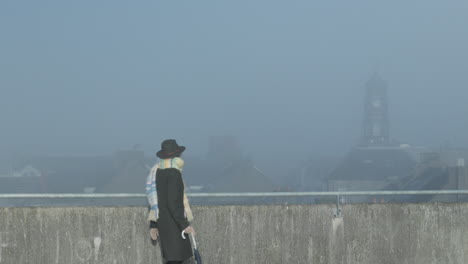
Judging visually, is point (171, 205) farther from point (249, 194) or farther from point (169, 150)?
point (249, 194)

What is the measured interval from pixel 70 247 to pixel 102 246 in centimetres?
32

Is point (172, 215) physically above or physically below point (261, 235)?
above

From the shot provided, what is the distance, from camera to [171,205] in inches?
253

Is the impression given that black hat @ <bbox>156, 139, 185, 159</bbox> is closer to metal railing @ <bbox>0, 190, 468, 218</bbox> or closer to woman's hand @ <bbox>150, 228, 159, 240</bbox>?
metal railing @ <bbox>0, 190, 468, 218</bbox>

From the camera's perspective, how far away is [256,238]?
749 cm

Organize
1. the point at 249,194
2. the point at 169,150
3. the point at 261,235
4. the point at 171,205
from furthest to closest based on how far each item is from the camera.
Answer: the point at 261,235 → the point at 249,194 → the point at 169,150 → the point at 171,205

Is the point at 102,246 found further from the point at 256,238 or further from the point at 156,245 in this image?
the point at 256,238

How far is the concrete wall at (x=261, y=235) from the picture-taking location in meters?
7.31

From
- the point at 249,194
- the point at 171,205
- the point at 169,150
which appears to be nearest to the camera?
the point at 171,205

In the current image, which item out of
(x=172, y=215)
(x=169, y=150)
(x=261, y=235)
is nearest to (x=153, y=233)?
(x=172, y=215)

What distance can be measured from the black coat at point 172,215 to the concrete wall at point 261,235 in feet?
A: 2.56

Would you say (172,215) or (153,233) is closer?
(172,215)

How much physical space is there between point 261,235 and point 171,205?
1.41m

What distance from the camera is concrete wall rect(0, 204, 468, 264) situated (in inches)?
288
